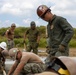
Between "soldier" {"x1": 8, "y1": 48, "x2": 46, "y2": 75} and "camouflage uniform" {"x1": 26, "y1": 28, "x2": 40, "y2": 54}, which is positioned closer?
"soldier" {"x1": 8, "y1": 48, "x2": 46, "y2": 75}

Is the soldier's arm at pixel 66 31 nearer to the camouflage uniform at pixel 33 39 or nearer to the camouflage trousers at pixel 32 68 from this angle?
the camouflage trousers at pixel 32 68

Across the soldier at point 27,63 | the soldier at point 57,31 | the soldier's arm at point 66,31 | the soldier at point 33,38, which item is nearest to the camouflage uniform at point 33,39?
the soldier at point 33,38

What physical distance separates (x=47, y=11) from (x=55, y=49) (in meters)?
0.75

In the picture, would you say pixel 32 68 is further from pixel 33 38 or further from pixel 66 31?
pixel 33 38

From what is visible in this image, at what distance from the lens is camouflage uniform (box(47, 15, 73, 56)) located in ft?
18.3

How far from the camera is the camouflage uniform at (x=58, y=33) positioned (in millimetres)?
5582

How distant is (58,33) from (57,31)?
4 cm

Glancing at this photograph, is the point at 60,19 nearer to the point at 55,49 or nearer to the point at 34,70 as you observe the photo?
the point at 55,49

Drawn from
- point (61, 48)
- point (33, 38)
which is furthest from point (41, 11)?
point (33, 38)

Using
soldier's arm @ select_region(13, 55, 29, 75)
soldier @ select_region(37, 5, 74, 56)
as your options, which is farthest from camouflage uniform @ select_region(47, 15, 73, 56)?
soldier's arm @ select_region(13, 55, 29, 75)

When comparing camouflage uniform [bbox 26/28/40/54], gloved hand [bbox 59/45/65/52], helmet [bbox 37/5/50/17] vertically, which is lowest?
camouflage uniform [bbox 26/28/40/54]

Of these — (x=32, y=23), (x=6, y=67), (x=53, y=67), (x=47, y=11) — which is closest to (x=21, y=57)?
Result: (x=47, y=11)

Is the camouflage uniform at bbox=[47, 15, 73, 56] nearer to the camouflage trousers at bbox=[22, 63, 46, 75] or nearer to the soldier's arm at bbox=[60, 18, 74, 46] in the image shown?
the soldier's arm at bbox=[60, 18, 74, 46]

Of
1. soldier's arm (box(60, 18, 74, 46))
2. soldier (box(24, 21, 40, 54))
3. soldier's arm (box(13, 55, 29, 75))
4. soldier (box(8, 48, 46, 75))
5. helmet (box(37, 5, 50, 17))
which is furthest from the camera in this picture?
soldier (box(24, 21, 40, 54))
